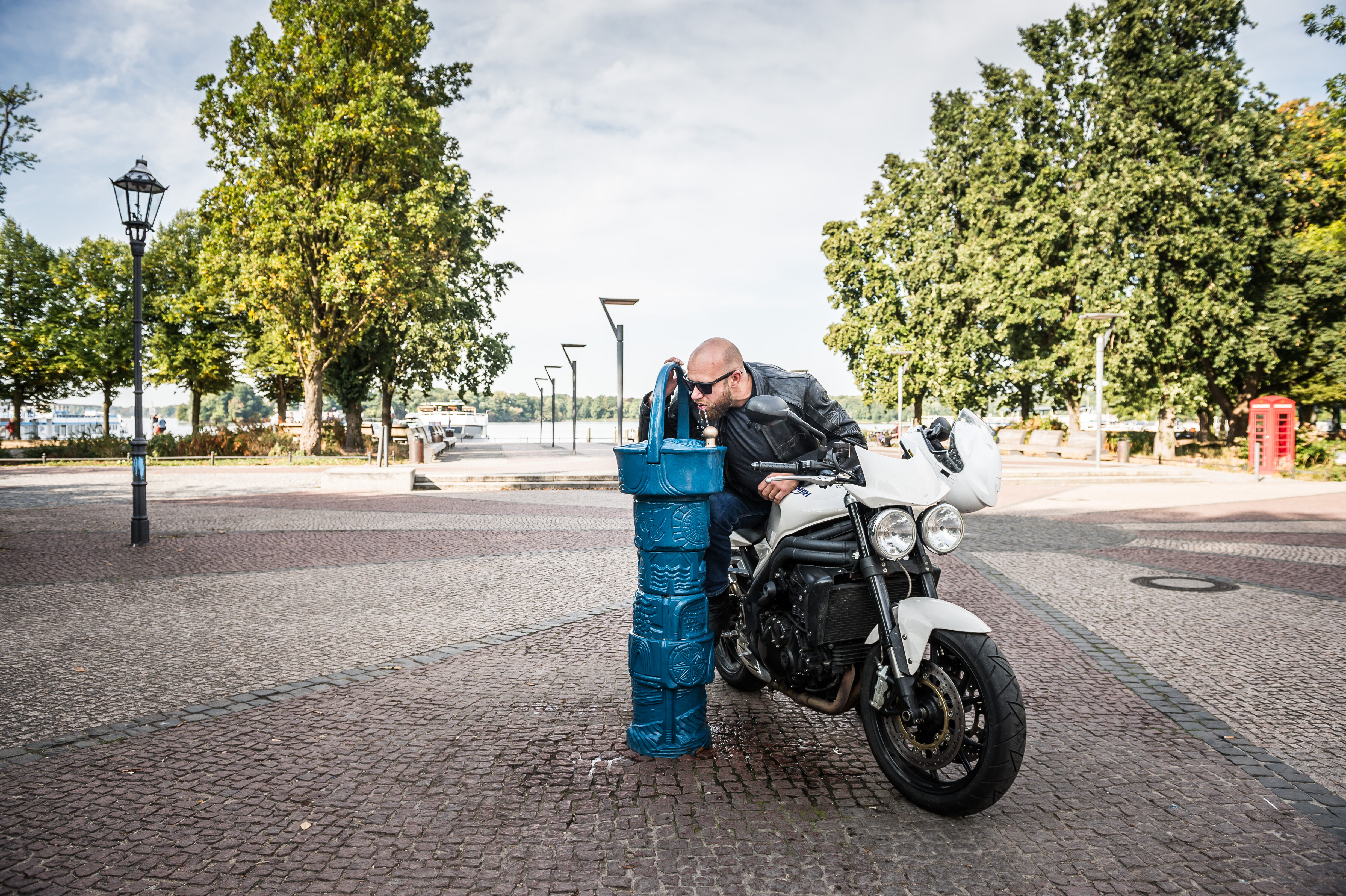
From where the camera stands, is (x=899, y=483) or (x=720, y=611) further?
(x=720, y=611)

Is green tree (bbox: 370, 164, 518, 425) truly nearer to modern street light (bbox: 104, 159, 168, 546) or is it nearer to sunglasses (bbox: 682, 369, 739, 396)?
modern street light (bbox: 104, 159, 168, 546)

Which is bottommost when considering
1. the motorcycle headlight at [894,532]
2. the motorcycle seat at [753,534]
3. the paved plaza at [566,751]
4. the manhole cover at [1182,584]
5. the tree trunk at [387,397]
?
the paved plaza at [566,751]

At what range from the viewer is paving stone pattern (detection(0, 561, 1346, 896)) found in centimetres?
236

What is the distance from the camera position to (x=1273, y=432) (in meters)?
19.4

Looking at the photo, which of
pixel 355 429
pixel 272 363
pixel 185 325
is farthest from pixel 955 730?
pixel 185 325

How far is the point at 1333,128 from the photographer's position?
16.4 meters

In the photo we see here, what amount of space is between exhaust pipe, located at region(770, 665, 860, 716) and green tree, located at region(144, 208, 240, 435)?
3660cm

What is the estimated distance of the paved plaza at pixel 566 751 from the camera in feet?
7.94

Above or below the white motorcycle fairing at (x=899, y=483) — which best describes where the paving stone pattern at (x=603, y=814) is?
below

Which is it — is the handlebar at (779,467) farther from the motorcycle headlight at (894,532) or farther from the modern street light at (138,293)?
the modern street light at (138,293)

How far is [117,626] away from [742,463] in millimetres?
4673

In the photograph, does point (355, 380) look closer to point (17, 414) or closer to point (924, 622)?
point (17, 414)

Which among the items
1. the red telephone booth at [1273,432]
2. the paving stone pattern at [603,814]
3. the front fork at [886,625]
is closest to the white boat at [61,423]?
the paving stone pattern at [603,814]

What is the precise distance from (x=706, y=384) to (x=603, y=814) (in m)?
1.67
